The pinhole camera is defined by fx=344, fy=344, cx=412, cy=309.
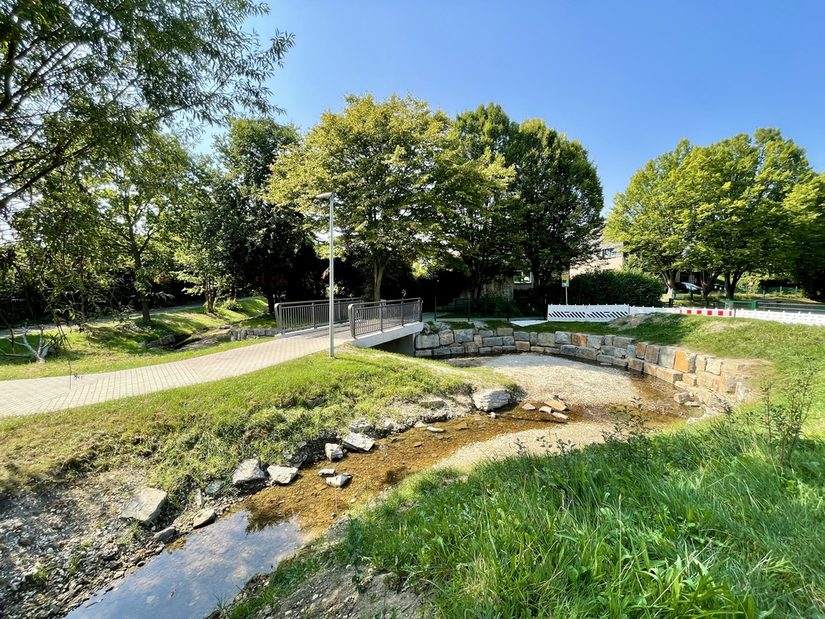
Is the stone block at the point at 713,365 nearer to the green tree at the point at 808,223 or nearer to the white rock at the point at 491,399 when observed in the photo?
the white rock at the point at 491,399

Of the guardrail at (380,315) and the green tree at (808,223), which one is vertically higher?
the green tree at (808,223)

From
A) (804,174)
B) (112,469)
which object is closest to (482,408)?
(112,469)

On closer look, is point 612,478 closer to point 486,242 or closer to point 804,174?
point 486,242

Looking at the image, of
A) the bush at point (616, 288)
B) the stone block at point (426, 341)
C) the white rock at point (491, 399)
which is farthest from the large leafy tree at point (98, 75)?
the bush at point (616, 288)

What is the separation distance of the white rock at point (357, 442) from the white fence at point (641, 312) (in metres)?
13.9

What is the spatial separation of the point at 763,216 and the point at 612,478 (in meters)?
26.4

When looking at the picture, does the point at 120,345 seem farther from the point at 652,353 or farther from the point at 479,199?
the point at 652,353

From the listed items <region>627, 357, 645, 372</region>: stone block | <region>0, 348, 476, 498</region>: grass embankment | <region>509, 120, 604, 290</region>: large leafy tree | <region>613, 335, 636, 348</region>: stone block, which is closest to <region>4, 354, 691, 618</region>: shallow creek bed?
<region>0, 348, 476, 498</region>: grass embankment

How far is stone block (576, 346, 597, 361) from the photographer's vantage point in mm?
14703

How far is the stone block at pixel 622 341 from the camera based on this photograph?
13953mm

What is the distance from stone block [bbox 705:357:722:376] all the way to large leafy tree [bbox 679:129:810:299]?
13853 mm

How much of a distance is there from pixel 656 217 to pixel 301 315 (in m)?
23.1

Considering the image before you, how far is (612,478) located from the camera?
9.66 feet

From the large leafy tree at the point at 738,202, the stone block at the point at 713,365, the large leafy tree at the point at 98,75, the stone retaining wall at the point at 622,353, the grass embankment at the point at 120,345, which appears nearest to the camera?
the large leafy tree at the point at 98,75
